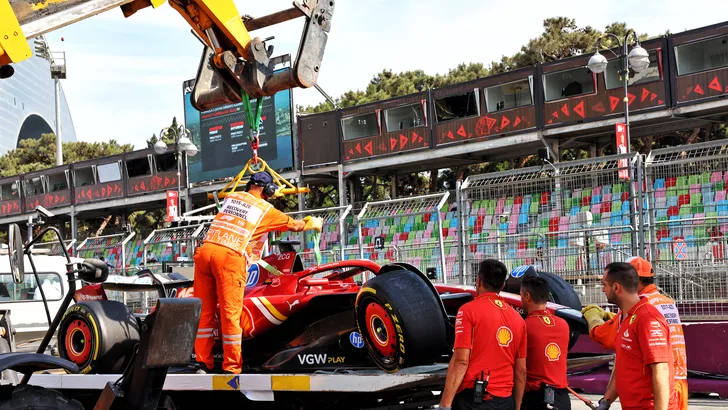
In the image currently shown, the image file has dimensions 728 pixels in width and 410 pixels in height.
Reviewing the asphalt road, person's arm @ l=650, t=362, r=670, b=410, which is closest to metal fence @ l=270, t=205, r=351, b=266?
the asphalt road

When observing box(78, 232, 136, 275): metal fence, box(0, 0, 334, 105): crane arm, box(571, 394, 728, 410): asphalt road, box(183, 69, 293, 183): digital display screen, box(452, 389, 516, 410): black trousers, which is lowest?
box(571, 394, 728, 410): asphalt road

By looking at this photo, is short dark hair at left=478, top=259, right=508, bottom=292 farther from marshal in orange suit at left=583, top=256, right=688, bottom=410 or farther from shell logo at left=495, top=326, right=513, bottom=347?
marshal in orange suit at left=583, top=256, right=688, bottom=410

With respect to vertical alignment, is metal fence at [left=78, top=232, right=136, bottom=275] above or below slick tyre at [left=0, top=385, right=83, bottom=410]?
above

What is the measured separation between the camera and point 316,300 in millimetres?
7133

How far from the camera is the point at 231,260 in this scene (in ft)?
23.6

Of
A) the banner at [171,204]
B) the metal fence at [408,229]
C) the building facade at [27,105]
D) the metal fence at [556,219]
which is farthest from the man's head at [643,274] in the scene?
the building facade at [27,105]

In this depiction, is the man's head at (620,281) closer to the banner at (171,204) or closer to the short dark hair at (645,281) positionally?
the short dark hair at (645,281)

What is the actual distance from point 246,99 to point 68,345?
2749 mm

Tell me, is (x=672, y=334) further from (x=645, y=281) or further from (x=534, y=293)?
(x=534, y=293)

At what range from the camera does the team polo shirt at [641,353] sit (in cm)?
463

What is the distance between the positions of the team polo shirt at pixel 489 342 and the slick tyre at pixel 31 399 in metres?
2.39

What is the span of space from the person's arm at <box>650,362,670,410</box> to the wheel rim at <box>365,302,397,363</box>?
192cm

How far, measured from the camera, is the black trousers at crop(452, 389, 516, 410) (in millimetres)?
5426

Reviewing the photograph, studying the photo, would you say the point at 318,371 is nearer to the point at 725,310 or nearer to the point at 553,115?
the point at 725,310
